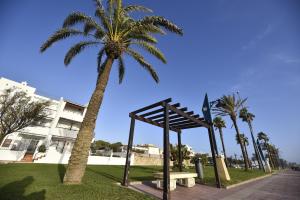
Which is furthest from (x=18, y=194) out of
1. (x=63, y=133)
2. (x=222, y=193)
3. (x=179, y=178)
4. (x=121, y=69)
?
(x=63, y=133)

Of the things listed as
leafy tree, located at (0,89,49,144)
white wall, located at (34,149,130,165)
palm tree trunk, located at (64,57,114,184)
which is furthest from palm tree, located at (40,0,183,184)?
white wall, located at (34,149,130,165)

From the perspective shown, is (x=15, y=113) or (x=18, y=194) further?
(x=15, y=113)

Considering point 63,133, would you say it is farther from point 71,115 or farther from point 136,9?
point 136,9

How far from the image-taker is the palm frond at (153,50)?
35.7 ft

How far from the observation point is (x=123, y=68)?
1391cm

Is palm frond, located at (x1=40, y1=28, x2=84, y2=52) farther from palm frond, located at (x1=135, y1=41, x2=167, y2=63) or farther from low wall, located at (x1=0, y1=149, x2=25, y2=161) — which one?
low wall, located at (x1=0, y1=149, x2=25, y2=161)

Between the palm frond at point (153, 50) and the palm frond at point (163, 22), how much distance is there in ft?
4.80

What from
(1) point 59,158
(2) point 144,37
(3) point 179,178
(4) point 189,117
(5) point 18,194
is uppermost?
(2) point 144,37

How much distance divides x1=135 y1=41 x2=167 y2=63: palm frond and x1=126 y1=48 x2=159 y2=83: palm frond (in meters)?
0.74

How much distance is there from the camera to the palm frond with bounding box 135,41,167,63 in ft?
35.7

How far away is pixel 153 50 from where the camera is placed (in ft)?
36.4

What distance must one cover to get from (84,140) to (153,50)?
7.48m

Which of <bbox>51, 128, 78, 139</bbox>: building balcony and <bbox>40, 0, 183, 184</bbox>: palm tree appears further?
<bbox>51, 128, 78, 139</bbox>: building balcony

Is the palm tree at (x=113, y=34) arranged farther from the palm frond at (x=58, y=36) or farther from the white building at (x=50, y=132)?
the white building at (x=50, y=132)
